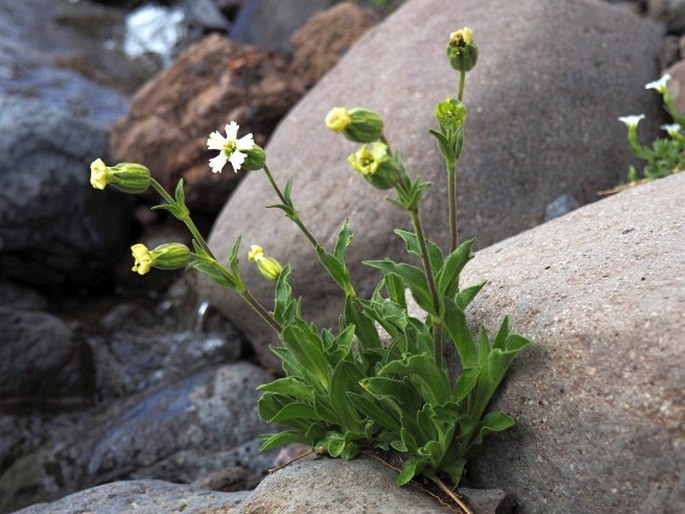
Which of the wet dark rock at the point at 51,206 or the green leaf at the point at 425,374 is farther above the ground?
the green leaf at the point at 425,374

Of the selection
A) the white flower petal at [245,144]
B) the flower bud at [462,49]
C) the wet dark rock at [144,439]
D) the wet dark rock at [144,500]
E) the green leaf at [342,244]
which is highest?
the flower bud at [462,49]

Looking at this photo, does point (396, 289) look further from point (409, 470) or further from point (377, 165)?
point (377, 165)

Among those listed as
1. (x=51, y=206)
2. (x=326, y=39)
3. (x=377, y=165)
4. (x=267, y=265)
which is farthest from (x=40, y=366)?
(x=377, y=165)

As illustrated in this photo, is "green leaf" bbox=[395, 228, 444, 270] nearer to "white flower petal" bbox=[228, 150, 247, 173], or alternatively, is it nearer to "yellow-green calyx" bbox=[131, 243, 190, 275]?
"white flower petal" bbox=[228, 150, 247, 173]

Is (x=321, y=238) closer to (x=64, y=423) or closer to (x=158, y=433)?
(x=158, y=433)

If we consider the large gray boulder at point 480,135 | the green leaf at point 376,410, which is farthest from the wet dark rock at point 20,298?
the green leaf at point 376,410

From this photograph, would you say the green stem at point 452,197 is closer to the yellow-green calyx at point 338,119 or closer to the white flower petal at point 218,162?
the yellow-green calyx at point 338,119
